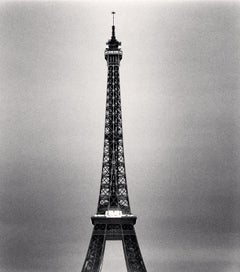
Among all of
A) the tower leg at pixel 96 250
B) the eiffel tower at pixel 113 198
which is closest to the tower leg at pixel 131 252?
the eiffel tower at pixel 113 198

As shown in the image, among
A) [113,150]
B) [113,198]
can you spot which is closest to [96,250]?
[113,198]

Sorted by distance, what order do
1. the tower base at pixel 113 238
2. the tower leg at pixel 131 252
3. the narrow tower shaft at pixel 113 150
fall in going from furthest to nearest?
the narrow tower shaft at pixel 113 150 < the tower base at pixel 113 238 < the tower leg at pixel 131 252

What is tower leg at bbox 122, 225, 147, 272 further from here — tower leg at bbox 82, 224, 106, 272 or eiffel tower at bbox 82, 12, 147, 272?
tower leg at bbox 82, 224, 106, 272

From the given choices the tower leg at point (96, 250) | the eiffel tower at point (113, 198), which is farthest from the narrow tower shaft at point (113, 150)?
the tower leg at point (96, 250)

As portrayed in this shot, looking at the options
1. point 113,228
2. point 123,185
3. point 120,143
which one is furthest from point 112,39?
point 113,228

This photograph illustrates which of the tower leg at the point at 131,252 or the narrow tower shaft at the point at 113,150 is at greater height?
the narrow tower shaft at the point at 113,150

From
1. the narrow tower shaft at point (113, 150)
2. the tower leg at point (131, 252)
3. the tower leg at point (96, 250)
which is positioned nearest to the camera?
the tower leg at point (96, 250)

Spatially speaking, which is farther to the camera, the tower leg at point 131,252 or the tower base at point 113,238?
the tower base at point 113,238

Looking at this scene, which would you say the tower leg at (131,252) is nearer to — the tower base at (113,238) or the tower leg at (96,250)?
the tower base at (113,238)
